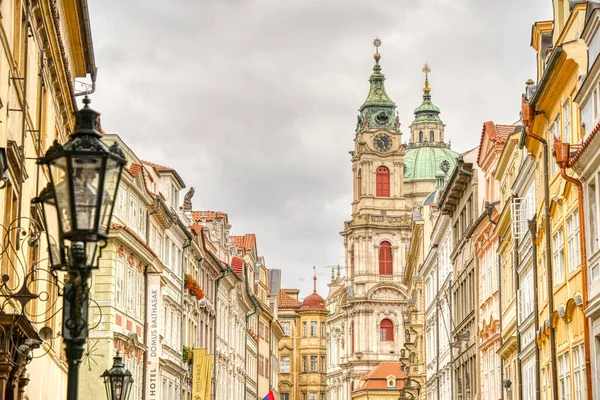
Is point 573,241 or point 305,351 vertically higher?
point 305,351

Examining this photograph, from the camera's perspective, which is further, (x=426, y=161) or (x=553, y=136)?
(x=426, y=161)

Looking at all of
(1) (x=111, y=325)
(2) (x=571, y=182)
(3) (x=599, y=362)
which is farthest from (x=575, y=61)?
(1) (x=111, y=325)

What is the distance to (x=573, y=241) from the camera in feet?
85.0

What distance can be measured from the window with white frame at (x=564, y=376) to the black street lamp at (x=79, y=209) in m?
17.8

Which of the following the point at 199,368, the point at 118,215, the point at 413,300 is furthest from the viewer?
the point at 413,300

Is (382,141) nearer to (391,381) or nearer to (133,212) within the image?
(391,381)

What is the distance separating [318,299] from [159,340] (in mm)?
125595

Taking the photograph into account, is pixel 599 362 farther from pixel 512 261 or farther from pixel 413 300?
pixel 413 300

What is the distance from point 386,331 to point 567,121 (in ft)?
403

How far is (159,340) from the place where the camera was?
158ft

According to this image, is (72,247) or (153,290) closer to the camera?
(72,247)

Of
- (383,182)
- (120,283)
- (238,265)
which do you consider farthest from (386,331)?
(120,283)

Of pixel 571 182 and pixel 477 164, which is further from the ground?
→ pixel 477 164

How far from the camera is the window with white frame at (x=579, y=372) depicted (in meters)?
24.7
